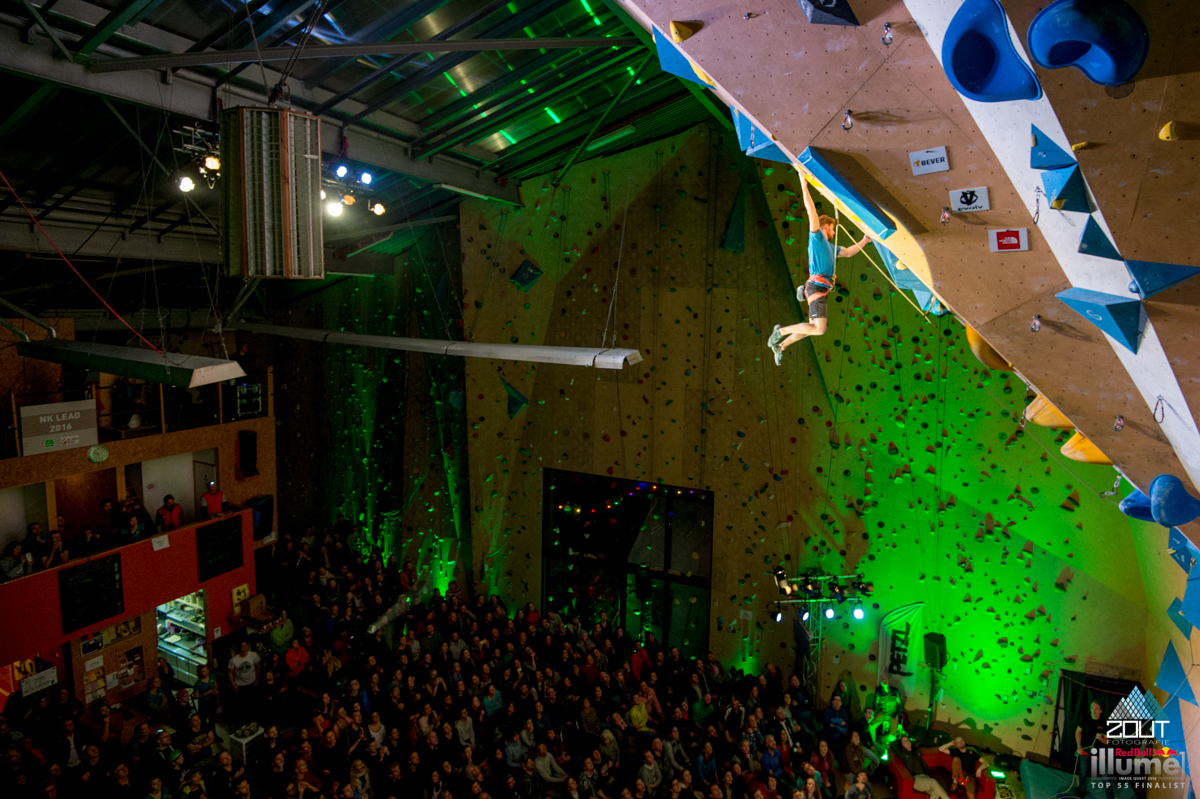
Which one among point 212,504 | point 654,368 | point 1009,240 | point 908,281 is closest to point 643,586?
point 654,368

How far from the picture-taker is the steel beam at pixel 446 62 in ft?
16.5

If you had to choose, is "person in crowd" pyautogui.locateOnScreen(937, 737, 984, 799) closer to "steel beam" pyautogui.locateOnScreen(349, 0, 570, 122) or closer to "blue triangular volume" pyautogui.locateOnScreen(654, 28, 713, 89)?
"blue triangular volume" pyautogui.locateOnScreen(654, 28, 713, 89)

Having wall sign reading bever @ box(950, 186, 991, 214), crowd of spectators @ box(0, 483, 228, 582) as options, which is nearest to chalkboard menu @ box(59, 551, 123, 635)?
crowd of spectators @ box(0, 483, 228, 582)

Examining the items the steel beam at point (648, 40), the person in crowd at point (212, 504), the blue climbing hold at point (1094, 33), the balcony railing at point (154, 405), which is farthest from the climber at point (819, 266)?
the person in crowd at point (212, 504)

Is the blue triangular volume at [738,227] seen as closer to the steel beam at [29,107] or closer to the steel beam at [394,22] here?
the steel beam at [394,22]

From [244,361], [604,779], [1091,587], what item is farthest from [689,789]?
[244,361]

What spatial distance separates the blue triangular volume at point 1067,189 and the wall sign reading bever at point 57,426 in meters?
9.36

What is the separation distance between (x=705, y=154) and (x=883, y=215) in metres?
Result: 6.18

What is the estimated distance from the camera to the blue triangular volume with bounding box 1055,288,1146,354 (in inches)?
75.0

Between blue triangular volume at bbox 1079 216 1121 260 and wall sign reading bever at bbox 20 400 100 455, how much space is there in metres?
9.44

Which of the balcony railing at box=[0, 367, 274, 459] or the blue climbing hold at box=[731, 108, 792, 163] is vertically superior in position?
the blue climbing hold at box=[731, 108, 792, 163]

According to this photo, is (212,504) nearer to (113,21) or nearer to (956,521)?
(113,21)

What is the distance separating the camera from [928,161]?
225 cm

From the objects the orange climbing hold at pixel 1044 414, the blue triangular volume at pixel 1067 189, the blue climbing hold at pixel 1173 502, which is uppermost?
the blue triangular volume at pixel 1067 189
